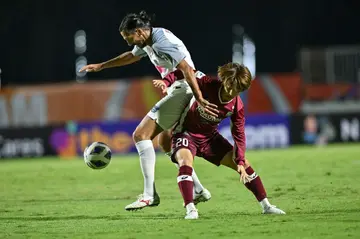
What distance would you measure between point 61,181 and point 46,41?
20.2 metres

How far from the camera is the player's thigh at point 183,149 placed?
850 centimetres

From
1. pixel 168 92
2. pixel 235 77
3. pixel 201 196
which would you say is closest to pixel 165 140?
pixel 168 92

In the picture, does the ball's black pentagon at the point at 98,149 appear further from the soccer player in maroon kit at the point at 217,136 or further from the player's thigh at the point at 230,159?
the player's thigh at the point at 230,159

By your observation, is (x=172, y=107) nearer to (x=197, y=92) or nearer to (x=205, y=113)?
(x=205, y=113)

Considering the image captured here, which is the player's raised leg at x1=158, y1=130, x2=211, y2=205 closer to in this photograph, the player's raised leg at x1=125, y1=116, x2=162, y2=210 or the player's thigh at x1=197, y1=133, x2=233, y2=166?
the player's raised leg at x1=125, y1=116, x2=162, y2=210

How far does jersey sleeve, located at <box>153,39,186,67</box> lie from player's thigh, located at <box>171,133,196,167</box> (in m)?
0.80

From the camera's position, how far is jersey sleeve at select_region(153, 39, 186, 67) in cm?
860

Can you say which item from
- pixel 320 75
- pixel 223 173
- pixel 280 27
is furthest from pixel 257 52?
pixel 223 173

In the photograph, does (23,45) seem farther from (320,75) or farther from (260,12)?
(320,75)

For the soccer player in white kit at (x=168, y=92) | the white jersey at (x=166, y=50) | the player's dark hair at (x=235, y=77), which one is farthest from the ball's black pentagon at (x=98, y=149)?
the player's dark hair at (x=235, y=77)

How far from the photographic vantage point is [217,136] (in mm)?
8891

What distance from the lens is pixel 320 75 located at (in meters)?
27.1

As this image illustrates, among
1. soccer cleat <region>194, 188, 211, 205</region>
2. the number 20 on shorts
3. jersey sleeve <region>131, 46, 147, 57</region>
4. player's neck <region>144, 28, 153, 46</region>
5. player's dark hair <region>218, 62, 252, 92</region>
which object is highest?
player's neck <region>144, 28, 153, 46</region>

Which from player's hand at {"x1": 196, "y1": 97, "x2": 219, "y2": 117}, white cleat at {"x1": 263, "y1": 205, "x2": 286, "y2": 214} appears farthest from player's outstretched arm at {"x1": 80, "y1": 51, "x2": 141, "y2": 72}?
white cleat at {"x1": 263, "y1": 205, "x2": 286, "y2": 214}
